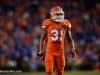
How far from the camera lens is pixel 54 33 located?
32.5ft

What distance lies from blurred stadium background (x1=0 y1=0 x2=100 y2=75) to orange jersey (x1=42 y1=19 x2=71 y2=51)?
20.9 ft

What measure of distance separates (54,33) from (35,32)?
8202 millimetres

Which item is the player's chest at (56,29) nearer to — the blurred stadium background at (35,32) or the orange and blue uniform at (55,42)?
the orange and blue uniform at (55,42)

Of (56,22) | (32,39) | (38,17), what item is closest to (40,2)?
(38,17)

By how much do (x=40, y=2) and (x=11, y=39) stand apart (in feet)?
9.78

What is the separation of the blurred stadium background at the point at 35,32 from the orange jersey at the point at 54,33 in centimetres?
636

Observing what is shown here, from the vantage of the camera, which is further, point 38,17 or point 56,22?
point 38,17

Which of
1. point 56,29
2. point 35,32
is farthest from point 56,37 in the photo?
point 35,32

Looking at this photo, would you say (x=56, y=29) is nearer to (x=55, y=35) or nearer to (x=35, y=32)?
(x=55, y=35)

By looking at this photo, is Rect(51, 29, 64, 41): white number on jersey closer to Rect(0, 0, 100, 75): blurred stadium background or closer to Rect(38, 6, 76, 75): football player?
Rect(38, 6, 76, 75): football player

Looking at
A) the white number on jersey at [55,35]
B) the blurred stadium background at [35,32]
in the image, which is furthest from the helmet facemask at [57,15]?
the blurred stadium background at [35,32]

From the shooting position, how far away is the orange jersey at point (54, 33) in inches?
389

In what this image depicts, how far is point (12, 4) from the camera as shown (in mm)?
19344

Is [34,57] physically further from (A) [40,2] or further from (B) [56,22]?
(B) [56,22]
